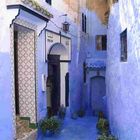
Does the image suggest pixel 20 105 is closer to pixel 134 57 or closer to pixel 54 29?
pixel 54 29

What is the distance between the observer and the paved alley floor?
10248 mm

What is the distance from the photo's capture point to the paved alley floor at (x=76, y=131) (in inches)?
403

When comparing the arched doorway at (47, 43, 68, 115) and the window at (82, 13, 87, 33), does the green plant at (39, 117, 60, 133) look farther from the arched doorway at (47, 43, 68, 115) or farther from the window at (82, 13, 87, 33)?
the window at (82, 13, 87, 33)

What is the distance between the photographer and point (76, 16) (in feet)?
51.9

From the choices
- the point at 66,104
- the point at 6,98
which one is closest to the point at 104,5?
the point at 66,104

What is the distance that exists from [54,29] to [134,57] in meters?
6.08

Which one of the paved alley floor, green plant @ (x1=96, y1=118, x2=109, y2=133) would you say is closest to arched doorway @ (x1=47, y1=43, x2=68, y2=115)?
the paved alley floor

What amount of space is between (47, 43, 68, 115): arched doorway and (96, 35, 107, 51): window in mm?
5927

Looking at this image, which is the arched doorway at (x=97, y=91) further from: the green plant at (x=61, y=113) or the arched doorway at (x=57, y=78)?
the green plant at (x=61, y=113)

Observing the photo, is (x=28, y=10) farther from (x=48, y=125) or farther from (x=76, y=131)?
(x=76, y=131)

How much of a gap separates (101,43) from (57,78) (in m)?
7.05

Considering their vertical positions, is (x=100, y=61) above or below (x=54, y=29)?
below

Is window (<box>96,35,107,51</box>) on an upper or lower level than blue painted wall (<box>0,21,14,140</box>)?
upper

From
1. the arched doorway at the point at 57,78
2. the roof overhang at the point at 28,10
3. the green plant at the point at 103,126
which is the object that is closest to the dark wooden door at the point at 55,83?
the arched doorway at the point at 57,78
